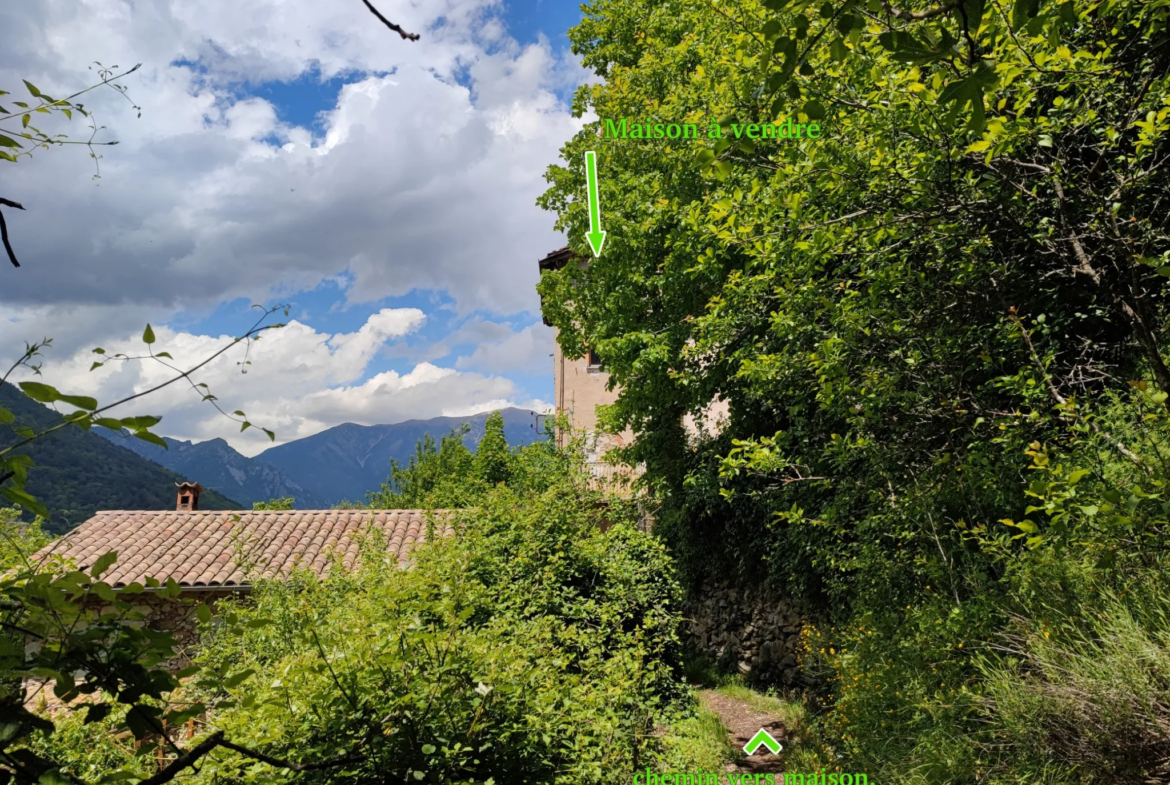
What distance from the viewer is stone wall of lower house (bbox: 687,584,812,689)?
965cm

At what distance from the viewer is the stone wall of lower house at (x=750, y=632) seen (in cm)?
965

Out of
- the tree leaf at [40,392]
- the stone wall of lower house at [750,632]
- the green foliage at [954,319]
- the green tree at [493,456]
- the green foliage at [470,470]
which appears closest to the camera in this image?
the tree leaf at [40,392]

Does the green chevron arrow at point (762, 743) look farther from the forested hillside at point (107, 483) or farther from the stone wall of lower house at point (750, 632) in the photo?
the forested hillside at point (107, 483)

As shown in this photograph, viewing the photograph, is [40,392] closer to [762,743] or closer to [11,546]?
[11,546]

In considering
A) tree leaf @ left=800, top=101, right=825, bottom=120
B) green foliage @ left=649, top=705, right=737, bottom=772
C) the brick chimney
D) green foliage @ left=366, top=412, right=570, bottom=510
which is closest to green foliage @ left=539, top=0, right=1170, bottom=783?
tree leaf @ left=800, top=101, right=825, bottom=120

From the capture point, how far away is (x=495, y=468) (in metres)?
20.7

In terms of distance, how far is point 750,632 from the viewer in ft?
35.1

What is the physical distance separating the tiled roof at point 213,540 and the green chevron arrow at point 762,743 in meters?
6.20

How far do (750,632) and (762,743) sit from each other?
3277 mm

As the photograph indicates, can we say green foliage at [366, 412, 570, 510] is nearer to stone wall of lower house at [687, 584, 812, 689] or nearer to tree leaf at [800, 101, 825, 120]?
stone wall of lower house at [687, 584, 812, 689]

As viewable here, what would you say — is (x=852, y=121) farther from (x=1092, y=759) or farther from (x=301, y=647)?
(x=301, y=647)

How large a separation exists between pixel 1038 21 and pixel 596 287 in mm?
9979

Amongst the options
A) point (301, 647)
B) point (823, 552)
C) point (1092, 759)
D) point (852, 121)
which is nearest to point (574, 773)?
point (301, 647)

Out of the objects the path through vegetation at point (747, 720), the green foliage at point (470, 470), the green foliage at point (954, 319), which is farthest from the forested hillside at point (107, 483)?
the green foliage at point (954, 319)
